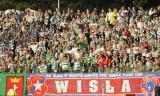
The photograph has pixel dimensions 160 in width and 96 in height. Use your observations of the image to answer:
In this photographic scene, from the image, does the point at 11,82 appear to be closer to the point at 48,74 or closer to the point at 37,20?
the point at 48,74

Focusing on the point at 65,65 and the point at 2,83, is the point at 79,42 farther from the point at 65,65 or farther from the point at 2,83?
the point at 2,83

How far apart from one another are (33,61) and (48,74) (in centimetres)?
152

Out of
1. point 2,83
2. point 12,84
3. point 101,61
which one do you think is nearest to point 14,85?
point 12,84

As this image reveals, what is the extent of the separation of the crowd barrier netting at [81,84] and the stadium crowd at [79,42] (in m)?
0.46

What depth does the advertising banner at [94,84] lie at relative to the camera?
103 feet

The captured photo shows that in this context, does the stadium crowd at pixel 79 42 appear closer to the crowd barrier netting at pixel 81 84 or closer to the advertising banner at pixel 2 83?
the crowd barrier netting at pixel 81 84

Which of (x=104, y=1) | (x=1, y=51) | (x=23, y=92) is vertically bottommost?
(x=23, y=92)

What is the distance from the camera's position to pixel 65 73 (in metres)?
32.6

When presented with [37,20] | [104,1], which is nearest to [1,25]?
[37,20]

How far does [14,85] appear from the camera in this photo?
1307 inches

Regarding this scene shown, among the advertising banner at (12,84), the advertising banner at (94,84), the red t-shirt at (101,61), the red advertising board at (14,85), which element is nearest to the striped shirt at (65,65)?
the advertising banner at (94,84)

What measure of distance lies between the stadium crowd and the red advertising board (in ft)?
2.33

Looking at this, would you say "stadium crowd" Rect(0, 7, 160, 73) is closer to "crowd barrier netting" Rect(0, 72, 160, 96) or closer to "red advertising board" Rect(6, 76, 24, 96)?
"crowd barrier netting" Rect(0, 72, 160, 96)

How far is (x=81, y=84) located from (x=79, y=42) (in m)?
3.37
